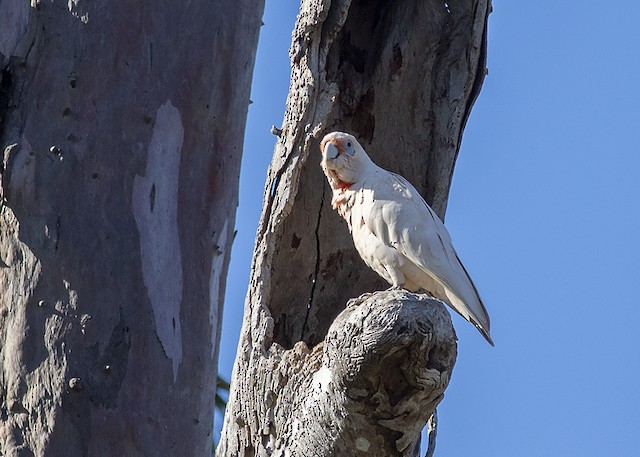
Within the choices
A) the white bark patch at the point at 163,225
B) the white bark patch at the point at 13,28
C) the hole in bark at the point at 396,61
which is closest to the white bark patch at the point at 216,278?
the white bark patch at the point at 163,225

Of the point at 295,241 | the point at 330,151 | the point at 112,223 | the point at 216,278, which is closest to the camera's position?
the point at 112,223

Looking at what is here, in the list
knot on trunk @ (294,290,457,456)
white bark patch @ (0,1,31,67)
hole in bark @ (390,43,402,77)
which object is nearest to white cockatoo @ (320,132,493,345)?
hole in bark @ (390,43,402,77)

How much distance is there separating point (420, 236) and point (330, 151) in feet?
1.65

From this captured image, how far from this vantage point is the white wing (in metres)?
3.79

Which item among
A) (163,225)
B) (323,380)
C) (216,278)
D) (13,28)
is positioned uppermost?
(13,28)

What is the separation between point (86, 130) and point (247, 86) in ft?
1.72

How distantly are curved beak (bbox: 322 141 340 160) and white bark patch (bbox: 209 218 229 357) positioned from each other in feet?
4.48

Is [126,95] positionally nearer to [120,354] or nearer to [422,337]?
[120,354]

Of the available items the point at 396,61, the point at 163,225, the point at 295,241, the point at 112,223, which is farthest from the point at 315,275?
the point at 112,223

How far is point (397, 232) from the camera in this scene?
150 inches

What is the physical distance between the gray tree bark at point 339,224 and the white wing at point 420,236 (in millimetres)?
241

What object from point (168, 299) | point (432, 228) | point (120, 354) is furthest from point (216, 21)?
point (432, 228)

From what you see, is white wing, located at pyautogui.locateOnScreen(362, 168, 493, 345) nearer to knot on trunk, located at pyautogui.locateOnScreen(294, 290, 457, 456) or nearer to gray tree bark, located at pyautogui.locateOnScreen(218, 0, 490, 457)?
gray tree bark, located at pyautogui.locateOnScreen(218, 0, 490, 457)

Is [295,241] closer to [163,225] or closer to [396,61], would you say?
[396,61]
